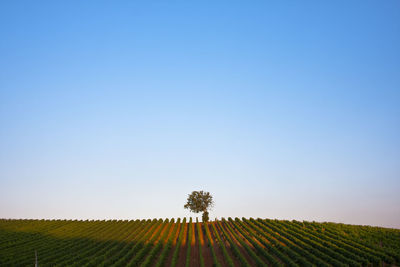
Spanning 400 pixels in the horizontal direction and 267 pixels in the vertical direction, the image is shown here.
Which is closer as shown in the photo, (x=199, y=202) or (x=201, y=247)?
(x=201, y=247)

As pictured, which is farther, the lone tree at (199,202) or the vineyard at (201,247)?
the lone tree at (199,202)

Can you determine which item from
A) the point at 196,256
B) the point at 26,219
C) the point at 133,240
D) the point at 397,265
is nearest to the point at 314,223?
the point at 397,265

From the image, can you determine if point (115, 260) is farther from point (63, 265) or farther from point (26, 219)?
point (26, 219)

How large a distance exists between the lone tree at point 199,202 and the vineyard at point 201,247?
69.9ft

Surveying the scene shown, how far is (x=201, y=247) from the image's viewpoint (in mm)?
37656

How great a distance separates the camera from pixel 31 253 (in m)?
35.6

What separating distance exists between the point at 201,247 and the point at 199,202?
138ft

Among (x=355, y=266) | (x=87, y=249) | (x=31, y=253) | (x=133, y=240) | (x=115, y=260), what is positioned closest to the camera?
(x=355, y=266)

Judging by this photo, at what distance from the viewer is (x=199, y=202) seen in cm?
7944

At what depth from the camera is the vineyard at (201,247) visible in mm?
30672

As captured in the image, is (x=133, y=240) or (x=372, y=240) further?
(x=133, y=240)

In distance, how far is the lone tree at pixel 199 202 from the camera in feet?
258

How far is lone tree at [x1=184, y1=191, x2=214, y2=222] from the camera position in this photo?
78.5 meters

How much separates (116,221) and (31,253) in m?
31.2
